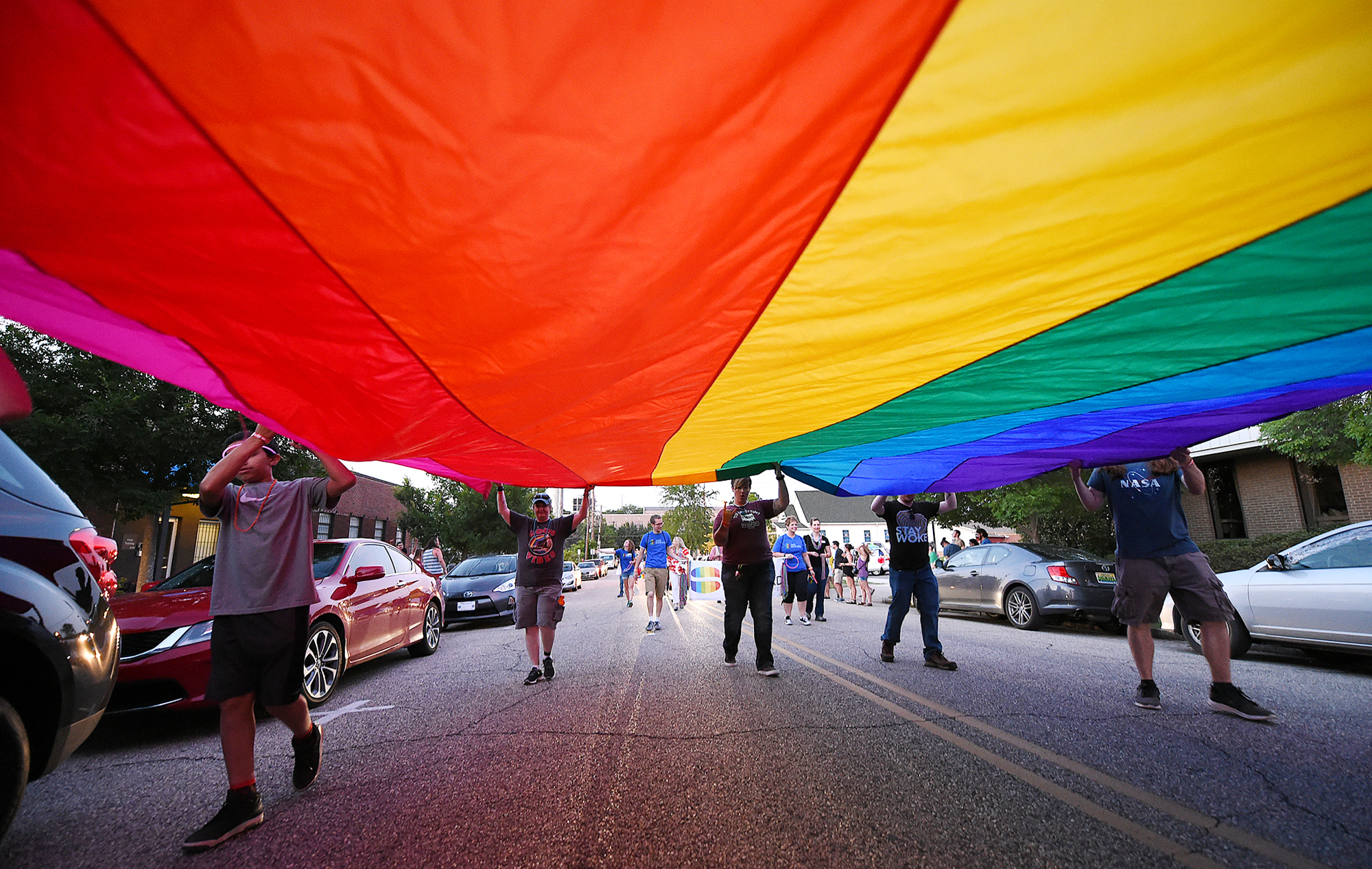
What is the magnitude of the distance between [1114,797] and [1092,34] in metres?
3.50

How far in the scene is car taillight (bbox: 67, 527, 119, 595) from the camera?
2.97m

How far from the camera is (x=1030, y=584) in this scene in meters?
10.3

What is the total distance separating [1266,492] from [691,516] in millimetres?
49693

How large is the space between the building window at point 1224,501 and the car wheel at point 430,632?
972 inches

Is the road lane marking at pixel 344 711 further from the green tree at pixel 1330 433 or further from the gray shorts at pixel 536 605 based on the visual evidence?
the green tree at pixel 1330 433

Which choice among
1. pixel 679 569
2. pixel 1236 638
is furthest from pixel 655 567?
pixel 1236 638

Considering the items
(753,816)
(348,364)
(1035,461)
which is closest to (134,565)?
(348,364)

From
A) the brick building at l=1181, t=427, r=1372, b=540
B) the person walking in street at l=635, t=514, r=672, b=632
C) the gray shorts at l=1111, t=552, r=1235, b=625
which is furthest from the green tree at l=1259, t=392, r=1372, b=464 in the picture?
the person walking in street at l=635, t=514, r=672, b=632

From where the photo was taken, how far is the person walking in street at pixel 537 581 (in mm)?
6418

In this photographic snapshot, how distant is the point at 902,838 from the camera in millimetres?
2689

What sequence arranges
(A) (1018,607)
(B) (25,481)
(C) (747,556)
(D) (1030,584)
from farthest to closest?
(A) (1018,607) < (D) (1030,584) < (C) (747,556) < (B) (25,481)

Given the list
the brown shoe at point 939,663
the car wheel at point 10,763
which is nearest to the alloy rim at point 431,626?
the car wheel at point 10,763

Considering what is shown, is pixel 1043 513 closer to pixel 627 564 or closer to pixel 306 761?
pixel 627 564

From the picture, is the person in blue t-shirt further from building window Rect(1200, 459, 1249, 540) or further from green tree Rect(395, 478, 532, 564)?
building window Rect(1200, 459, 1249, 540)
